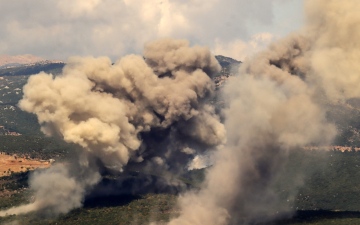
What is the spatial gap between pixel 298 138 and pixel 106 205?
5622 centimetres

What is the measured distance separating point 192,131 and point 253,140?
818 inches

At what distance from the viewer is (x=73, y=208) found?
12700cm

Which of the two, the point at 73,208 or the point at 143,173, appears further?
the point at 143,173

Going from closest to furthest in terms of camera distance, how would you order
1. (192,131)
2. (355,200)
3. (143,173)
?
(192,131), (143,173), (355,200)

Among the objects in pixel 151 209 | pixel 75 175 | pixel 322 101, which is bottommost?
pixel 151 209

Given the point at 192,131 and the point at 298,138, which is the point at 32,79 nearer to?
the point at 192,131

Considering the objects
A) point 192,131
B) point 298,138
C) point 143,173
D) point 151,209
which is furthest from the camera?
point 143,173

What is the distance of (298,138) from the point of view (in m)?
106

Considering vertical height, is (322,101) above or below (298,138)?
above

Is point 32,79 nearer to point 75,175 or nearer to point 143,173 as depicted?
point 75,175

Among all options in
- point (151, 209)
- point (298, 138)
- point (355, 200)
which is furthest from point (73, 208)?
point (355, 200)

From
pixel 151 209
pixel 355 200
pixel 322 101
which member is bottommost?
pixel 355 200

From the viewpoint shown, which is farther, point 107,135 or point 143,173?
point 143,173

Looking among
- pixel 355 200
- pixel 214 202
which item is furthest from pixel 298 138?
pixel 355 200
